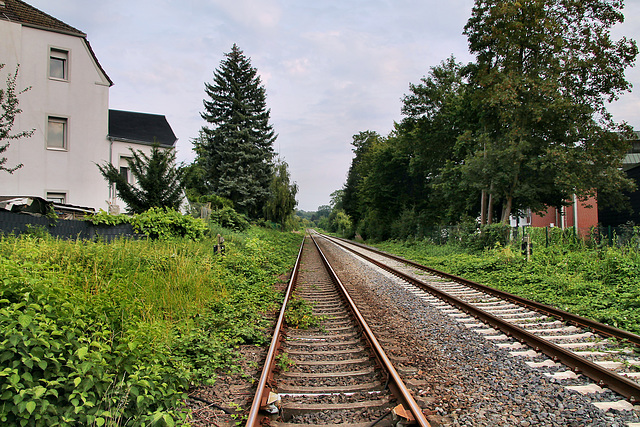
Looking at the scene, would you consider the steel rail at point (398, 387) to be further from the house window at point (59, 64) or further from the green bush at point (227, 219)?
the house window at point (59, 64)

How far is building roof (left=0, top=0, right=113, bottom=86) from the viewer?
16.2 m

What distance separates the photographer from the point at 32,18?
16781mm

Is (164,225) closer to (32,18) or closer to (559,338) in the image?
(559,338)

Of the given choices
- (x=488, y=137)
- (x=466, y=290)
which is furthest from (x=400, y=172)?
(x=466, y=290)

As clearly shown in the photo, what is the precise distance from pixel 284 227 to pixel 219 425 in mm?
38559

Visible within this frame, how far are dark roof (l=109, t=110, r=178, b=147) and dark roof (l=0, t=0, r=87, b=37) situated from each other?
5822 mm

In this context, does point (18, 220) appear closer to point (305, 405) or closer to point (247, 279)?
point (247, 279)

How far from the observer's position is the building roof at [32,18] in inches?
636

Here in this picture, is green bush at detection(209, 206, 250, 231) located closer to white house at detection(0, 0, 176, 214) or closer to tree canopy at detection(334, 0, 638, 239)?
white house at detection(0, 0, 176, 214)

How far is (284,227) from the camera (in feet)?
137

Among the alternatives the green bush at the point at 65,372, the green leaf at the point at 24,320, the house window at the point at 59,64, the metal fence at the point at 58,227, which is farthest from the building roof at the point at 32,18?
the green leaf at the point at 24,320

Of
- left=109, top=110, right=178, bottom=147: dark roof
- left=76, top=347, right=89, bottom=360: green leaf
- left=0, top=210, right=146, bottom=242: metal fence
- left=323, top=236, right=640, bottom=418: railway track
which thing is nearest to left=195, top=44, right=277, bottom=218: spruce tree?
left=109, top=110, right=178, bottom=147: dark roof

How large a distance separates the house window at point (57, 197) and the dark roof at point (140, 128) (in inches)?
197

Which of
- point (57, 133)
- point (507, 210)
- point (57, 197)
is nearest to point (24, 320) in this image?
point (57, 197)
